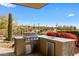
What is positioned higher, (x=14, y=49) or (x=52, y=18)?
(x=52, y=18)

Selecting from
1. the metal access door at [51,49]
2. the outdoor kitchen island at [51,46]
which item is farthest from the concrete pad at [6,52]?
the metal access door at [51,49]

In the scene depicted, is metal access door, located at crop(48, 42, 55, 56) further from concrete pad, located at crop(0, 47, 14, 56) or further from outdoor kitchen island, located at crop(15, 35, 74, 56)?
concrete pad, located at crop(0, 47, 14, 56)

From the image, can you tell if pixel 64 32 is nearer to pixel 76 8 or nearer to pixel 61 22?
pixel 61 22

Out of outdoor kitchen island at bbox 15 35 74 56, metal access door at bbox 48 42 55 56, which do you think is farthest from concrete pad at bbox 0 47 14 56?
metal access door at bbox 48 42 55 56

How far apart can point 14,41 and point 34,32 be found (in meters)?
0.38

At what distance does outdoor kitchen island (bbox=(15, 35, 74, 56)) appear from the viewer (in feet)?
9.75

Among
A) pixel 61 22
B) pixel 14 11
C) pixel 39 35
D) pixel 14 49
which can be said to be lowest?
pixel 14 49

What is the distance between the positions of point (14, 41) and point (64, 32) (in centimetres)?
87

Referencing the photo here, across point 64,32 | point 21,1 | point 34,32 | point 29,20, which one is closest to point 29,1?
point 21,1

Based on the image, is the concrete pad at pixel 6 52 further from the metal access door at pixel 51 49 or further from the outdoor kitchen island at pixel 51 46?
the metal access door at pixel 51 49

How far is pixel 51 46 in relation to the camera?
10.1ft

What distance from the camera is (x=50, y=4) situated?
311cm

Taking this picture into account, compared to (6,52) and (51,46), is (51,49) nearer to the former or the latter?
(51,46)

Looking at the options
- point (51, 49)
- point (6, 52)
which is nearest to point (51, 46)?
point (51, 49)
